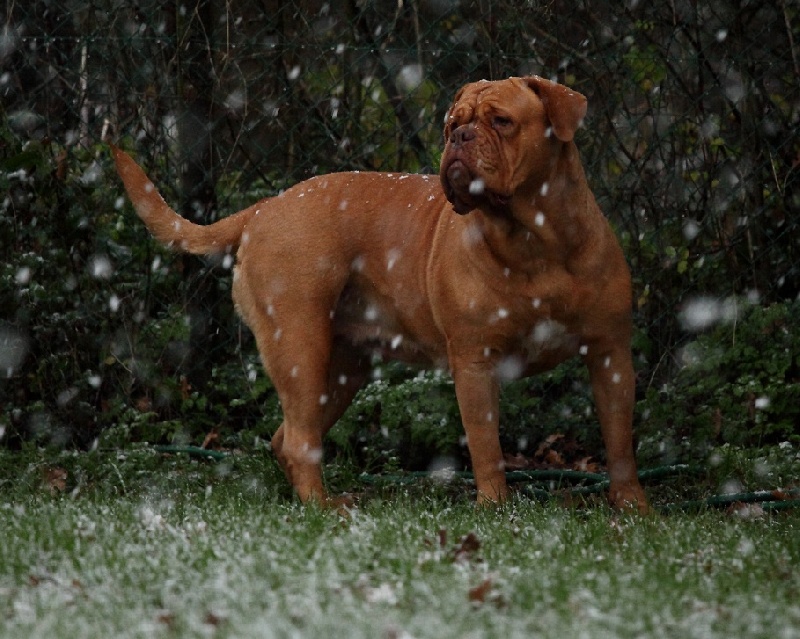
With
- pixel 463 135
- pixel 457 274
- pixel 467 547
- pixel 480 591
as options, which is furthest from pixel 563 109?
pixel 480 591

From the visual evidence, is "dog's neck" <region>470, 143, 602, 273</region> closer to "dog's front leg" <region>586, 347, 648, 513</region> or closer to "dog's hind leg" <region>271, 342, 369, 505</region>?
"dog's front leg" <region>586, 347, 648, 513</region>

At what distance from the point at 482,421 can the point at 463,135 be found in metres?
1.09

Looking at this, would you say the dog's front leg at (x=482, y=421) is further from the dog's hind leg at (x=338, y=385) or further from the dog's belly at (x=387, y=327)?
the dog's hind leg at (x=338, y=385)

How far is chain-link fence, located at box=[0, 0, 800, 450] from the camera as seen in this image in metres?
6.37

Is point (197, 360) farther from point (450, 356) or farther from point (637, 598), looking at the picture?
point (637, 598)

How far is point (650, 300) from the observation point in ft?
21.9

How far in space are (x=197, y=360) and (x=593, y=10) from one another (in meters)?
2.65

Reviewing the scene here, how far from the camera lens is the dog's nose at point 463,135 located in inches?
184

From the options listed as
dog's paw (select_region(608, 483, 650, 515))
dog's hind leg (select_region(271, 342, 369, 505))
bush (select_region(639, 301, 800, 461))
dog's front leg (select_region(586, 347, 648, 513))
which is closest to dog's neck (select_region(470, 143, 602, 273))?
dog's front leg (select_region(586, 347, 648, 513))

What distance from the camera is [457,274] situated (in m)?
4.98

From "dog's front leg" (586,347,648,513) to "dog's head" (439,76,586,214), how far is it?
28.3 inches

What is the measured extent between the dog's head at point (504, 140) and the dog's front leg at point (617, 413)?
719mm

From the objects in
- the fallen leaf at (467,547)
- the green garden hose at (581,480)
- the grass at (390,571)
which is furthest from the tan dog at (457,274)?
the fallen leaf at (467,547)

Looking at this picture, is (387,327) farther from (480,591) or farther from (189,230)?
(480,591)
